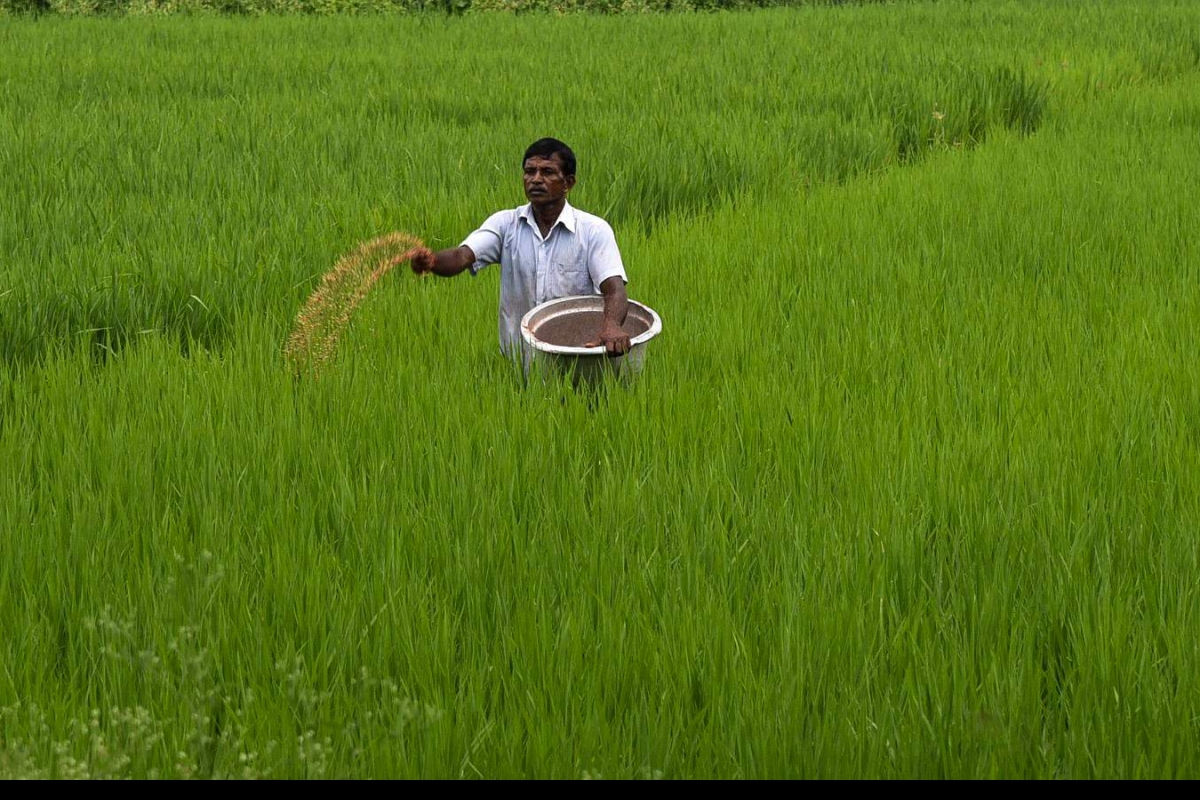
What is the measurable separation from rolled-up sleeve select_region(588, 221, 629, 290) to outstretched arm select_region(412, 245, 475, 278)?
310 mm

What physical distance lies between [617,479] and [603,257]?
2.69ft

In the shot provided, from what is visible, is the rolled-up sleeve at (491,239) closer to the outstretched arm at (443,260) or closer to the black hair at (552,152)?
the outstretched arm at (443,260)

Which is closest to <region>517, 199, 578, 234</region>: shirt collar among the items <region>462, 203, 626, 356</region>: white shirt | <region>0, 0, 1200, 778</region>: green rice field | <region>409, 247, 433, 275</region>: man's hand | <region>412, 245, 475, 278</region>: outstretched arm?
<region>462, 203, 626, 356</region>: white shirt

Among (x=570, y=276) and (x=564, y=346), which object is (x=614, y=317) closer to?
(x=564, y=346)

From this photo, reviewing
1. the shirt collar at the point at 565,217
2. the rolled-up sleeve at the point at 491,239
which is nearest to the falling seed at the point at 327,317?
the rolled-up sleeve at the point at 491,239

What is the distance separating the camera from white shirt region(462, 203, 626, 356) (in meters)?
3.30

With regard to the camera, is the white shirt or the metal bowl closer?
the metal bowl

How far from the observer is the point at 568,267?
335cm

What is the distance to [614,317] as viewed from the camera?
3.10 metres

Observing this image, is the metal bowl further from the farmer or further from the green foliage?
the green foliage

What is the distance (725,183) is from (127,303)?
2.98 metres

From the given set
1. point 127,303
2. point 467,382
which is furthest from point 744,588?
point 127,303

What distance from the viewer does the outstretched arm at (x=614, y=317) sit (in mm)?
2918

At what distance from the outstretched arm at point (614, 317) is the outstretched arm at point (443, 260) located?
354mm
